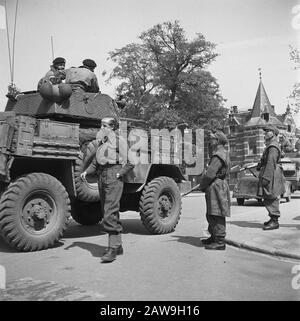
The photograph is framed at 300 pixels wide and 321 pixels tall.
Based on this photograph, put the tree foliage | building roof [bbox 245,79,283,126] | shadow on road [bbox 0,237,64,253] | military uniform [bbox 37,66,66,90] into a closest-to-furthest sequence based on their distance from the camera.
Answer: shadow on road [bbox 0,237,64,253]
military uniform [bbox 37,66,66,90]
the tree foliage
building roof [bbox 245,79,283,126]

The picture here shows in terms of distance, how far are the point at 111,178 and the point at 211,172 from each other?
158 cm

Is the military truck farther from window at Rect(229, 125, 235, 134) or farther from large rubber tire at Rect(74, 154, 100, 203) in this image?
window at Rect(229, 125, 235, 134)

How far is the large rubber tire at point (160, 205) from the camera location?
731 cm

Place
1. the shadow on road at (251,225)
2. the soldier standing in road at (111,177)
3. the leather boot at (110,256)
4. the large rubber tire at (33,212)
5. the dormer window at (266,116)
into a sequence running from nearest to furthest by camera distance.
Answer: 1. the leather boot at (110,256)
2. the soldier standing in road at (111,177)
3. the large rubber tire at (33,212)
4. the shadow on road at (251,225)
5. the dormer window at (266,116)

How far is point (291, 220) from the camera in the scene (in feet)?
31.4

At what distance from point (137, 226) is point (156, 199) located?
1.87 meters

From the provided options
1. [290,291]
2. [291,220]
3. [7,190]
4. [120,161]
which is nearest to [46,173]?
[7,190]

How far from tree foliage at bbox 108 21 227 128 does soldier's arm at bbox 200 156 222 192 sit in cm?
2702

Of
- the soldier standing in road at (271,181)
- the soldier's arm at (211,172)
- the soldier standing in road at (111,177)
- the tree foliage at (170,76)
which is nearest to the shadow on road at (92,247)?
the soldier standing in road at (111,177)

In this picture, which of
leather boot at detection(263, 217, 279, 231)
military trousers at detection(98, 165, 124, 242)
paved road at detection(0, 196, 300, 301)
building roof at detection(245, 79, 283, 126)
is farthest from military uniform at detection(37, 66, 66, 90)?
building roof at detection(245, 79, 283, 126)

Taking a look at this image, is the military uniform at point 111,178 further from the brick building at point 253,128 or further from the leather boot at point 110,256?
the brick building at point 253,128

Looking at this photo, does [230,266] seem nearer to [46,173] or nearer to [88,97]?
[46,173]

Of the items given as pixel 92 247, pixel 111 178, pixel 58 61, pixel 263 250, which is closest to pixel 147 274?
pixel 111 178

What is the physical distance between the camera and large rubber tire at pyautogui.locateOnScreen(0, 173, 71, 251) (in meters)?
5.62
